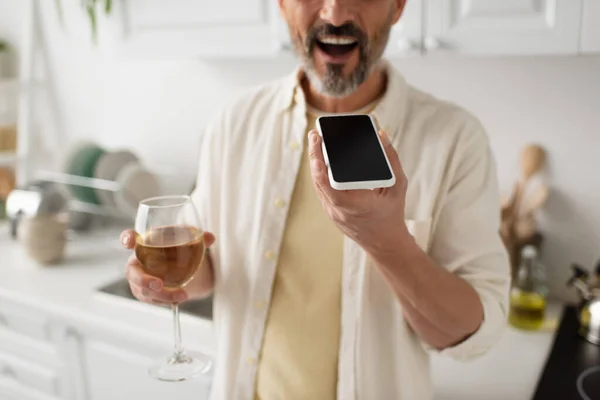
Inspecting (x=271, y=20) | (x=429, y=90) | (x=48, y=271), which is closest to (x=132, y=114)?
(x=48, y=271)

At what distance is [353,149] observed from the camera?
2.17ft

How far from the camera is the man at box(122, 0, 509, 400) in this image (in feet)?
2.75

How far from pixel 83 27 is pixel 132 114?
0.34 metres

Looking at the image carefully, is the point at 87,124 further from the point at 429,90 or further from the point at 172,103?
the point at 429,90

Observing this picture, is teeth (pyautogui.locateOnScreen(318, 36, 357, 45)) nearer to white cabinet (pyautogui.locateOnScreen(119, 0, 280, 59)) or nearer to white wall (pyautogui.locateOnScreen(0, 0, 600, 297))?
white cabinet (pyautogui.locateOnScreen(119, 0, 280, 59))

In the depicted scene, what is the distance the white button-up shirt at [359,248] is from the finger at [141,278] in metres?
0.18

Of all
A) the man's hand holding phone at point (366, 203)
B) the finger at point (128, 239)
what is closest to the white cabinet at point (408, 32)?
the man's hand holding phone at point (366, 203)

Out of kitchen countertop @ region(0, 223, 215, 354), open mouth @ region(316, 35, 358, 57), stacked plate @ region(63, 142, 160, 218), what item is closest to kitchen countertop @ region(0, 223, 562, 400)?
kitchen countertop @ region(0, 223, 215, 354)

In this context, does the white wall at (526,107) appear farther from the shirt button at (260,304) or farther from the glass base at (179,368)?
the glass base at (179,368)

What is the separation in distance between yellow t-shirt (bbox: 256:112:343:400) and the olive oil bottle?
23.9 inches

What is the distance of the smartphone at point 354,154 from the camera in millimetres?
620

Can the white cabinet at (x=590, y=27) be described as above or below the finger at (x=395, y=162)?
above

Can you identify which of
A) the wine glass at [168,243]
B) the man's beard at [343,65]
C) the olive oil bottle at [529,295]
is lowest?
the olive oil bottle at [529,295]

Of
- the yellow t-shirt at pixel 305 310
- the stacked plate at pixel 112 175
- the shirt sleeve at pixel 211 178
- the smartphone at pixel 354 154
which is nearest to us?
the smartphone at pixel 354 154
